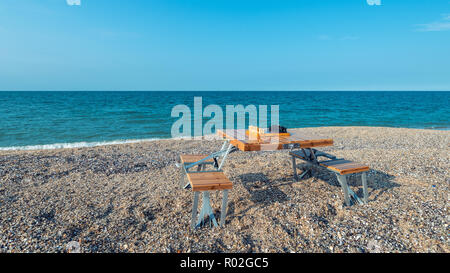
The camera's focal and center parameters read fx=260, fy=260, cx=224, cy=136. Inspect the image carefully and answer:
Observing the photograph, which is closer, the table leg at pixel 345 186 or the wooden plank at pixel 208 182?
the wooden plank at pixel 208 182

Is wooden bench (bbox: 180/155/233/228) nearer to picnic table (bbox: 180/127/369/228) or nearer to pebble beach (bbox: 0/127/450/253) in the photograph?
picnic table (bbox: 180/127/369/228)

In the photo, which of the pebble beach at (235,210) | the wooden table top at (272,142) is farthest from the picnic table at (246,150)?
the pebble beach at (235,210)

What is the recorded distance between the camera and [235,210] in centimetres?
377

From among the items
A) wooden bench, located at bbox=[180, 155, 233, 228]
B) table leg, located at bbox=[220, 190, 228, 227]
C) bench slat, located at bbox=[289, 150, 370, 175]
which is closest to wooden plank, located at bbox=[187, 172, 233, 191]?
wooden bench, located at bbox=[180, 155, 233, 228]

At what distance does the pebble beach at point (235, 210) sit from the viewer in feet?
9.80

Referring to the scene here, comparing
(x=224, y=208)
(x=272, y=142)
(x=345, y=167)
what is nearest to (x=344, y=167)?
(x=345, y=167)

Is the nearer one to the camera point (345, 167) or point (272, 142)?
point (272, 142)

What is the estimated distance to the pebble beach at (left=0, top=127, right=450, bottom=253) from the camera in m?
2.99

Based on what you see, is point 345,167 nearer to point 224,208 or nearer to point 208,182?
point 224,208

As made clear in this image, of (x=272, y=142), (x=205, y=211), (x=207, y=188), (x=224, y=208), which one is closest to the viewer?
(x=207, y=188)

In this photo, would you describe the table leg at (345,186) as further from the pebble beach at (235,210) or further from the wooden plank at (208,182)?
the wooden plank at (208,182)

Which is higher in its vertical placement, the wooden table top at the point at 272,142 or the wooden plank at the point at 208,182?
the wooden table top at the point at 272,142

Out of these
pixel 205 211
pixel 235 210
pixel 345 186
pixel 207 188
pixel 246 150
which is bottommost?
pixel 235 210
